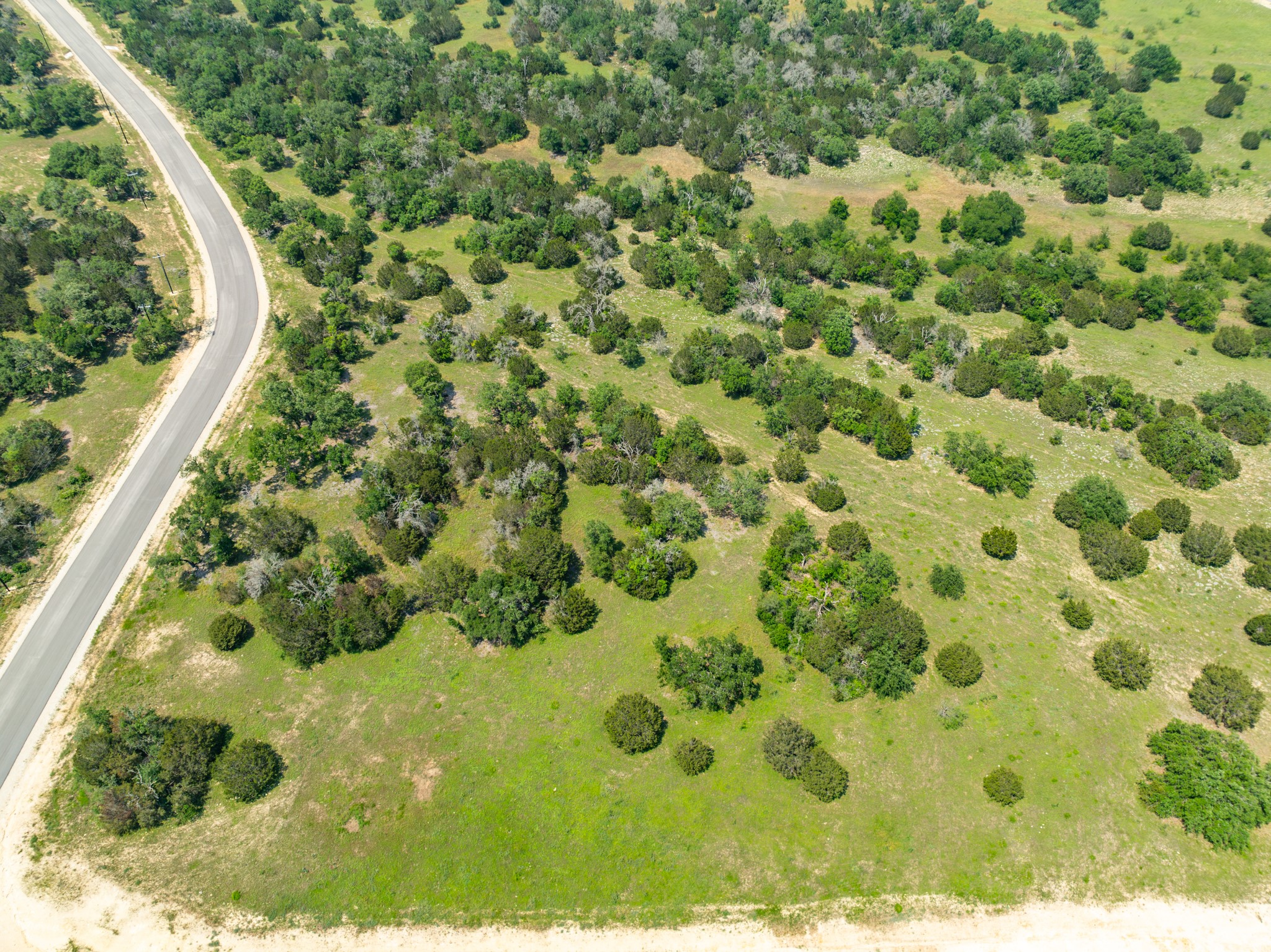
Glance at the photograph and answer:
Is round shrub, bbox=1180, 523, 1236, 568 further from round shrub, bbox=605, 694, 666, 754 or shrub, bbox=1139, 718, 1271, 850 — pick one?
round shrub, bbox=605, 694, 666, 754

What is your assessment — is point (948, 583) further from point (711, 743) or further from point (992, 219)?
point (992, 219)

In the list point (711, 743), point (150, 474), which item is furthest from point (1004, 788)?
point (150, 474)

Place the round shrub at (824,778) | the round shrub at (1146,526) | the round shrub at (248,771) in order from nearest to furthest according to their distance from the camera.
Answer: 1. the round shrub at (248,771)
2. the round shrub at (824,778)
3. the round shrub at (1146,526)

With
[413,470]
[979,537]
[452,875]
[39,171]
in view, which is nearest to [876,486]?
[979,537]

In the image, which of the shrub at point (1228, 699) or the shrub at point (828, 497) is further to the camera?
the shrub at point (828, 497)

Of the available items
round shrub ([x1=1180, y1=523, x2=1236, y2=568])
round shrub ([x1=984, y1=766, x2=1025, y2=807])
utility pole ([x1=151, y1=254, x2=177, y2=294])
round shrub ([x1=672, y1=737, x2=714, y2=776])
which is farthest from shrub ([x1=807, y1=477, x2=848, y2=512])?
utility pole ([x1=151, y1=254, x2=177, y2=294])

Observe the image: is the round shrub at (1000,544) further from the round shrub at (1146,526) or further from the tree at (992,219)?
the tree at (992,219)

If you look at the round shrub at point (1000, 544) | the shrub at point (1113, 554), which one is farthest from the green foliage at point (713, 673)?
the shrub at point (1113, 554)
